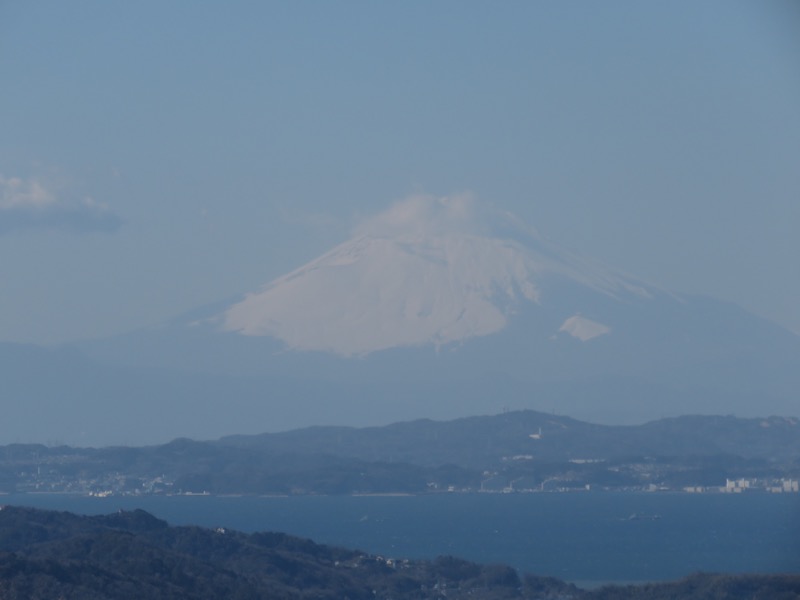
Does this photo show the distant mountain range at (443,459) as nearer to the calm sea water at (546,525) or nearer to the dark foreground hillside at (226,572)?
the calm sea water at (546,525)

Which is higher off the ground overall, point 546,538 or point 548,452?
point 548,452

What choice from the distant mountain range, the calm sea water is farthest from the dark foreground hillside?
the distant mountain range

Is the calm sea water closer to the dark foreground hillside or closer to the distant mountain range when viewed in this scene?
the distant mountain range

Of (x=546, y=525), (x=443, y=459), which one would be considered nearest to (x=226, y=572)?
(x=546, y=525)

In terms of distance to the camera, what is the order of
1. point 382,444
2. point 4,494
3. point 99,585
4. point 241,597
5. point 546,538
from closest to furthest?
point 99,585
point 241,597
point 546,538
point 4,494
point 382,444

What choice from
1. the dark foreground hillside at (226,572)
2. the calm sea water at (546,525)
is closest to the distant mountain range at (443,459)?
the calm sea water at (546,525)

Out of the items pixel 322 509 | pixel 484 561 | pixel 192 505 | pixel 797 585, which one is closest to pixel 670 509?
pixel 322 509

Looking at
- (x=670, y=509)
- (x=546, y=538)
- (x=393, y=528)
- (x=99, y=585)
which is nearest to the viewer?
(x=99, y=585)

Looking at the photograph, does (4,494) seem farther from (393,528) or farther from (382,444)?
(382,444)
